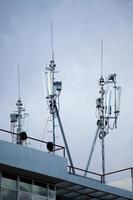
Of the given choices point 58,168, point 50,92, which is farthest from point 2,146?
point 50,92

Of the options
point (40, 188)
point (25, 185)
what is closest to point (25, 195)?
point (25, 185)

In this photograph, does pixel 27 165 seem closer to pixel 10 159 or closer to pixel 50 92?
pixel 10 159

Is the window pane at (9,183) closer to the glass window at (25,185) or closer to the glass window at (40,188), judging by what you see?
the glass window at (25,185)

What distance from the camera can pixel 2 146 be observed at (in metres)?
39.1

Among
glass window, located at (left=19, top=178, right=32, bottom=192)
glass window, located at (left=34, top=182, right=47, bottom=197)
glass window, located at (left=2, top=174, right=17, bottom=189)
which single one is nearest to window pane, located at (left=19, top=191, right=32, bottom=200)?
glass window, located at (left=19, top=178, right=32, bottom=192)

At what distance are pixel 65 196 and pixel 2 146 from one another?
8.35 meters

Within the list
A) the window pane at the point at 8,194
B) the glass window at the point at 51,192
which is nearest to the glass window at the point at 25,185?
the window pane at the point at 8,194

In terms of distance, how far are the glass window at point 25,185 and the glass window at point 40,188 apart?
15.7 inches

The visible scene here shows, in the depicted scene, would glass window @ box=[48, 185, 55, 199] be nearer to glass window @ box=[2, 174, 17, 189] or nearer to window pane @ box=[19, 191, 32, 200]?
window pane @ box=[19, 191, 32, 200]

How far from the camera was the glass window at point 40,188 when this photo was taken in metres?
41.8

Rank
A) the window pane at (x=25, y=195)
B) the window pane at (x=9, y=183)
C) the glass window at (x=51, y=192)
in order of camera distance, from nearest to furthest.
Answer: the window pane at (x=9, y=183) < the window pane at (x=25, y=195) < the glass window at (x=51, y=192)

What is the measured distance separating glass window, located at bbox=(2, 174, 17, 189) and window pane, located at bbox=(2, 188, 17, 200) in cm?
26

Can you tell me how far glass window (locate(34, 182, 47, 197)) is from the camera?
4178 cm

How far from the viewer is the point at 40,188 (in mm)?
42062
